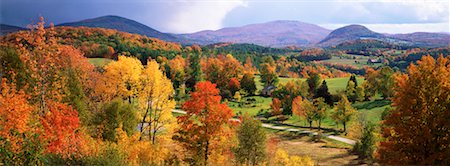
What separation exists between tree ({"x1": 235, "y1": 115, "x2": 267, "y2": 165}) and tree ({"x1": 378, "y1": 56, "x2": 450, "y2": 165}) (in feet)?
30.0

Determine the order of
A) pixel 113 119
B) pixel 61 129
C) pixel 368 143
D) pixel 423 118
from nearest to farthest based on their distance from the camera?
pixel 423 118, pixel 61 129, pixel 113 119, pixel 368 143

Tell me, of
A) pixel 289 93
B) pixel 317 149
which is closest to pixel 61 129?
pixel 317 149

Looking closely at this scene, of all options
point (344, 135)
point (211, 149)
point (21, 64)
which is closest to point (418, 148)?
point (211, 149)

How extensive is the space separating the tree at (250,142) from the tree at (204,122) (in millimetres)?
2467

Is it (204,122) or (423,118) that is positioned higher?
(423,118)

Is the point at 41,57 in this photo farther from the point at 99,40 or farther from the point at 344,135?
the point at 99,40

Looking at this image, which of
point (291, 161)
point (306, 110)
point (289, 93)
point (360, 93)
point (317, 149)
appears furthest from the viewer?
point (289, 93)

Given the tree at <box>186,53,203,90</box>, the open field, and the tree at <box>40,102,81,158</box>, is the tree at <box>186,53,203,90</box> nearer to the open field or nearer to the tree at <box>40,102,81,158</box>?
the open field

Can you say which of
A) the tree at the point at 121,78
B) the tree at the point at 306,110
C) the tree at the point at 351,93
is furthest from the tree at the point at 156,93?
the tree at the point at 351,93

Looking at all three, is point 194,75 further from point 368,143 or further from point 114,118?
point 114,118

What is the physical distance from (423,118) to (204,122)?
42.4 ft

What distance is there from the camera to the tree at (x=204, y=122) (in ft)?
72.2

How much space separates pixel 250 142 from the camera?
24484mm

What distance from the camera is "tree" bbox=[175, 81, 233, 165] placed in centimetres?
2202
